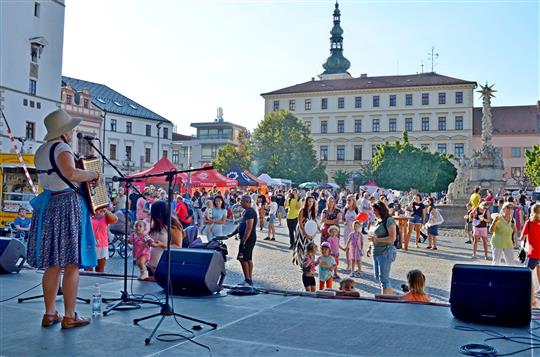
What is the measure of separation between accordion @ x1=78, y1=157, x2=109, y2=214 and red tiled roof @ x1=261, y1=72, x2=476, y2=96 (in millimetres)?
82907

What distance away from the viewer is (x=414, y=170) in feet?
206

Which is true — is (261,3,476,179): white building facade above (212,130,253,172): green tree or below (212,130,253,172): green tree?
above

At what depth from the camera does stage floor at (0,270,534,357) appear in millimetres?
4738

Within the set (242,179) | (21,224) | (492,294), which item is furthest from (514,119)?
(492,294)

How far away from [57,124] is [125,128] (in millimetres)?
68911

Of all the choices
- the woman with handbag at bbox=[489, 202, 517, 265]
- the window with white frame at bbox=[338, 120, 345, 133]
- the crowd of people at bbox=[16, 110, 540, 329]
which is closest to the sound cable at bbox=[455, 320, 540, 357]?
the crowd of people at bbox=[16, 110, 540, 329]

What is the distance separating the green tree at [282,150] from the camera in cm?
6875

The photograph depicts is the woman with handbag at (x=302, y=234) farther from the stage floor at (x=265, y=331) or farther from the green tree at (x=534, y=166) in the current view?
the green tree at (x=534, y=166)

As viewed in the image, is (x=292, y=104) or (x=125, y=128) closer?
(x=125, y=128)

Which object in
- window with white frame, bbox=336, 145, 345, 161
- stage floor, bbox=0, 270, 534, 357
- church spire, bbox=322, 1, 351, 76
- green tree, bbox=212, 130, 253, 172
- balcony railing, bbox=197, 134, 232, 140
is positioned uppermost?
church spire, bbox=322, 1, 351, 76

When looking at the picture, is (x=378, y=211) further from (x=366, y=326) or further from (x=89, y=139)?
(x=89, y=139)

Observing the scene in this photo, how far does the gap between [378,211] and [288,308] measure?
3.32 m

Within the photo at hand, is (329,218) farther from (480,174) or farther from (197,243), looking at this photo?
(480,174)

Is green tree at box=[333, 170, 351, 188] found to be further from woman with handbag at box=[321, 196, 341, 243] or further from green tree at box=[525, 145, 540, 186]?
woman with handbag at box=[321, 196, 341, 243]
